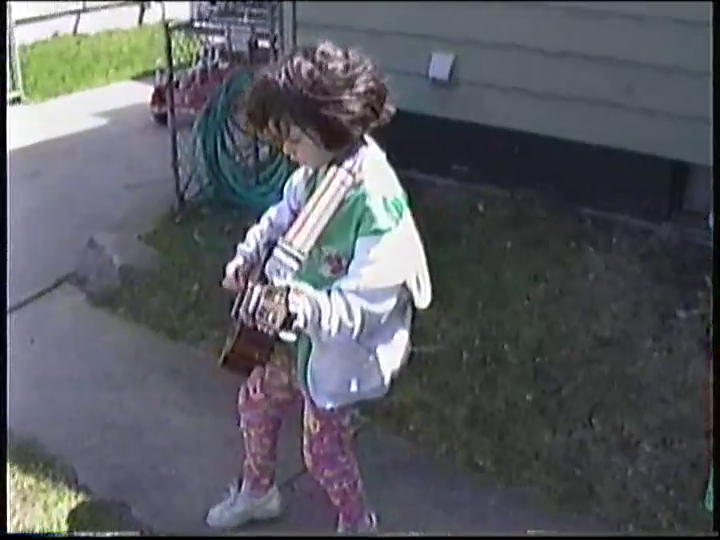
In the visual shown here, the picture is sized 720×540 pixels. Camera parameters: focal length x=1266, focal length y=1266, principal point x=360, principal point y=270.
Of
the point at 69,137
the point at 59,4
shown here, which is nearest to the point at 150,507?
the point at 69,137

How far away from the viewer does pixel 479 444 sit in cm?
226

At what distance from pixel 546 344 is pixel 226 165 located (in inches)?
39.5

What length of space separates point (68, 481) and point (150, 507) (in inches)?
6.3

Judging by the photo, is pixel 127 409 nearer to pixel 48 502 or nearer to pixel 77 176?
pixel 48 502

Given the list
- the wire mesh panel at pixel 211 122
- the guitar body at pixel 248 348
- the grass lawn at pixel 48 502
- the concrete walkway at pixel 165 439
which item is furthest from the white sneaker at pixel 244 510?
the wire mesh panel at pixel 211 122

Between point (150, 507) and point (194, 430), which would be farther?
point (194, 430)

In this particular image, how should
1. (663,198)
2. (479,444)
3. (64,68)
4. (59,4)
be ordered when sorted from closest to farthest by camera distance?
(479,444) < (64,68) < (59,4) < (663,198)

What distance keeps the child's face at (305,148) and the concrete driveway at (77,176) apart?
599 mm

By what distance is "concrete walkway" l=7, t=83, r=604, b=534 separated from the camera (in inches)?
81.7

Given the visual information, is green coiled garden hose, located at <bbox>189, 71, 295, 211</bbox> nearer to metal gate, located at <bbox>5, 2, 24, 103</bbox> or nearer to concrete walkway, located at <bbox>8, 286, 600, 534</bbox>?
concrete walkway, located at <bbox>8, 286, 600, 534</bbox>

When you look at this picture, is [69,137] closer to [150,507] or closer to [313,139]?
[150,507]

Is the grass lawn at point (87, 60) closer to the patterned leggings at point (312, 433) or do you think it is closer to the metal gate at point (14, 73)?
the metal gate at point (14, 73)

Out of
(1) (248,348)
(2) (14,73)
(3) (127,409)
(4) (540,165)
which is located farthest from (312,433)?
(4) (540,165)

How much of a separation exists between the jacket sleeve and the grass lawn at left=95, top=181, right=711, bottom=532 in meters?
0.61
